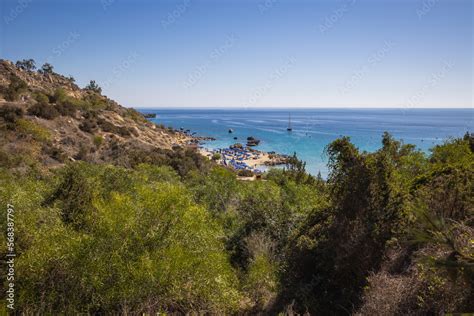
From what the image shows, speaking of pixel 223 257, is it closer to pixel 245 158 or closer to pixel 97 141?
pixel 97 141

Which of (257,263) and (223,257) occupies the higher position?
(223,257)

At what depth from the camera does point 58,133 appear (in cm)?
4438

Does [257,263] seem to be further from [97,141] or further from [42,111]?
[42,111]

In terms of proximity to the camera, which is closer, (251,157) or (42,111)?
(42,111)

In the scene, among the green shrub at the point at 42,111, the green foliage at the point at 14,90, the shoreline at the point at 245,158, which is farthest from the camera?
the shoreline at the point at 245,158

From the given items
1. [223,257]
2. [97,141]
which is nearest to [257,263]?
[223,257]

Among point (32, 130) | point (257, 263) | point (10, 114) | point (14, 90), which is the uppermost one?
point (14, 90)

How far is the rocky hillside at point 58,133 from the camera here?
3512 cm

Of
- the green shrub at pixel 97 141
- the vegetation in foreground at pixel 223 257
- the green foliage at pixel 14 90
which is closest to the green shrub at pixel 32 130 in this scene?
the green shrub at pixel 97 141

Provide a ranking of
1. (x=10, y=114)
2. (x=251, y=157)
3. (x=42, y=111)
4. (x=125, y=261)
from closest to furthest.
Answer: (x=125, y=261) → (x=10, y=114) → (x=42, y=111) → (x=251, y=157)

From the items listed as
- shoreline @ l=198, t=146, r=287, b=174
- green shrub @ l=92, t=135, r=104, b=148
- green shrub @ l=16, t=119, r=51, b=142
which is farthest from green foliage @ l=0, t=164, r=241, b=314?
shoreline @ l=198, t=146, r=287, b=174

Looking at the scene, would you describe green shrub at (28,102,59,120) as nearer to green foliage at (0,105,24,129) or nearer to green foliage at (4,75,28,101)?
green foliage at (0,105,24,129)

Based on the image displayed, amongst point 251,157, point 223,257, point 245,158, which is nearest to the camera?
point 223,257

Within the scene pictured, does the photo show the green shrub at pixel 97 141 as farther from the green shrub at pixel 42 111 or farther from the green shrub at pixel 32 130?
the green shrub at pixel 42 111
